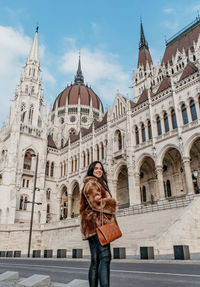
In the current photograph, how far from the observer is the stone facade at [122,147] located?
26.5m

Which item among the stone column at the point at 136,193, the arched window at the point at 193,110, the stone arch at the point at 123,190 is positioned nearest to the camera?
the arched window at the point at 193,110

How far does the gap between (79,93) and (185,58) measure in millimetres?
31054

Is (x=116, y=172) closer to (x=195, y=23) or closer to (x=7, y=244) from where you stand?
(x=7, y=244)

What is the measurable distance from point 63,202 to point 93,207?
40.5 meters

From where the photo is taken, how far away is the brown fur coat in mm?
3547

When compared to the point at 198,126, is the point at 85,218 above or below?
below

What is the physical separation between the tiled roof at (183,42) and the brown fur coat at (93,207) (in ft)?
132

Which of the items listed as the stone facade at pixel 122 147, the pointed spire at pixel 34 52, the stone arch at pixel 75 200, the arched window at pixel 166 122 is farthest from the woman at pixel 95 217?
the pointed spire at pixel 34 52

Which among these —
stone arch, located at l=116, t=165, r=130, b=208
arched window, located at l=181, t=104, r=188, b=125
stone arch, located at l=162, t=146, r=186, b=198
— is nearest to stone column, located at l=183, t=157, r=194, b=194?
arched window, located at l=181, t=104, r=188, b=125

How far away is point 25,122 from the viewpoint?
137 ft

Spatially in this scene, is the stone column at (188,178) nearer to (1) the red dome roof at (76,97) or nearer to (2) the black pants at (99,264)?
(2) the black pants at (99,264)

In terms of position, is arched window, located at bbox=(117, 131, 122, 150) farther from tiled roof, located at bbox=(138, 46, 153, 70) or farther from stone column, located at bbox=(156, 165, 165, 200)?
tiled roof, located at bbox=(138, 46, 153, 70)

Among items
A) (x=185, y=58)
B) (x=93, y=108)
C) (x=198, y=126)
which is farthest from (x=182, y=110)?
(x=93, y=108)

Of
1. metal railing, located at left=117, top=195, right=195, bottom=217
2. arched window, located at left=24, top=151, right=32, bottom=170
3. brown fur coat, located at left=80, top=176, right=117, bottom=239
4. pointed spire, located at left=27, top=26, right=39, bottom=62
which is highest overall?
pointed spire, located at left=27, top=26, right=39, bottom=62
